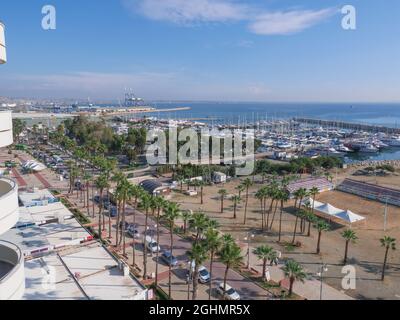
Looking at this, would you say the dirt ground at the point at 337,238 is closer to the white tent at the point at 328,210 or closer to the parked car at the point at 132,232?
the white tent at the point at 328,210

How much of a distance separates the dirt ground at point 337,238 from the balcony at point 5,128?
27.4 metres

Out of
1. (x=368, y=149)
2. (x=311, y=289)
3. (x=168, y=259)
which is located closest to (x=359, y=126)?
(x=368, y=149)

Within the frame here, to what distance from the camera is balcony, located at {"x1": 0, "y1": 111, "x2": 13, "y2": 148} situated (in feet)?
41.7

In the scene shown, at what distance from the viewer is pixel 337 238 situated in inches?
1524

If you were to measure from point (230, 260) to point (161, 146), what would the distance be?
65.0 meters

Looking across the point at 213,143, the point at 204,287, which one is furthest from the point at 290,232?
the point at 213,143

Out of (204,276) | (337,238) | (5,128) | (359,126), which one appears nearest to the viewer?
(5,128)

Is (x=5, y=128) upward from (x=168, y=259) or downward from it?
upward

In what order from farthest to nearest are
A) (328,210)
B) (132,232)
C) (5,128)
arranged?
1. (328,210)
2. (132,232)
3. (5,128)

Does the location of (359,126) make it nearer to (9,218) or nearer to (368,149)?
(368,149)

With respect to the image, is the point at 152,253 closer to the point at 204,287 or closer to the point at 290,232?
the point at 204,287

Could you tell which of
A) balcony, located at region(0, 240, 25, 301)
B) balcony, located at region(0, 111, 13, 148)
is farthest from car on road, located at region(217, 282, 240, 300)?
balcony, located at region(0, 111, 13, 148)

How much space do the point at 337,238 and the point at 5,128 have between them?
120ft

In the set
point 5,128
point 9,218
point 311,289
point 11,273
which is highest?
point 5,128
